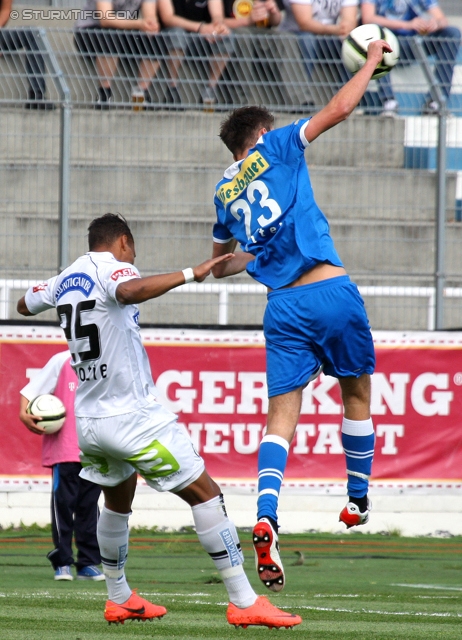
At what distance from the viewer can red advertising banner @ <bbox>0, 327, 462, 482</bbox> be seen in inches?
439

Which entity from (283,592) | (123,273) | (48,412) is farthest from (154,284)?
(48,412)

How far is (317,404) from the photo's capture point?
11.2 metres

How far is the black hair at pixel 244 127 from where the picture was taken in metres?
6.07

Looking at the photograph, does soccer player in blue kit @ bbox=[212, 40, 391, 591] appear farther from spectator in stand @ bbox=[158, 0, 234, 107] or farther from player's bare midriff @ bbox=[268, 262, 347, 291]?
spectator in stand @ bbox=[158, 0, 234, 107]

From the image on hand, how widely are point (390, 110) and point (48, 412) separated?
5.23m

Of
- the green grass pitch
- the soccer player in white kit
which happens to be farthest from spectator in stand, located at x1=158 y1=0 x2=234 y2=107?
the soccer player in white kit

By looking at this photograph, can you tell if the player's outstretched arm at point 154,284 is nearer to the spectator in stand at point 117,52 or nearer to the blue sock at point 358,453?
the blue sock at point 358,453

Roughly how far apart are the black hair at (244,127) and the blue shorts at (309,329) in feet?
2.79

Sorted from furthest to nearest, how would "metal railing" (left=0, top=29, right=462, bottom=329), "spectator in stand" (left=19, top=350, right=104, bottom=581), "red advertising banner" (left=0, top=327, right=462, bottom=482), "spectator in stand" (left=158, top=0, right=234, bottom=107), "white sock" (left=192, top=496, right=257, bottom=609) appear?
"spectator in stand" (left=158, top=0, right=234, bottom=107), "metal railing" (left=0, top=29, right=462, bottom=329), "red advertising banner" (left=0, top=327, right=462, bottom=482), "spectator in stand" (left=19, top=350, right=104, bottom=581), "white sock" (left=192, top=496, right=257, bottom=609)

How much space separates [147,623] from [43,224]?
6.13 m

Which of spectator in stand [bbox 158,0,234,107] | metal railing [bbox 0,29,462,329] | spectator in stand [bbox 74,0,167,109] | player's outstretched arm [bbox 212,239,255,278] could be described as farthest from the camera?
spectator in stand [bbox 158,0,234,107]

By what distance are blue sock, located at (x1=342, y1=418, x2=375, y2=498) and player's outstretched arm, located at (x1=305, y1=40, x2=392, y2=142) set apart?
1.63 metres

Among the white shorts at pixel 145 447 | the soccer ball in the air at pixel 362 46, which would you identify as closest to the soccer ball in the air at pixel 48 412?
the white shorts at pixel 145 447

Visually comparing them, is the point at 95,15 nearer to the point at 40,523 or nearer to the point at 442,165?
the point at 442,165
